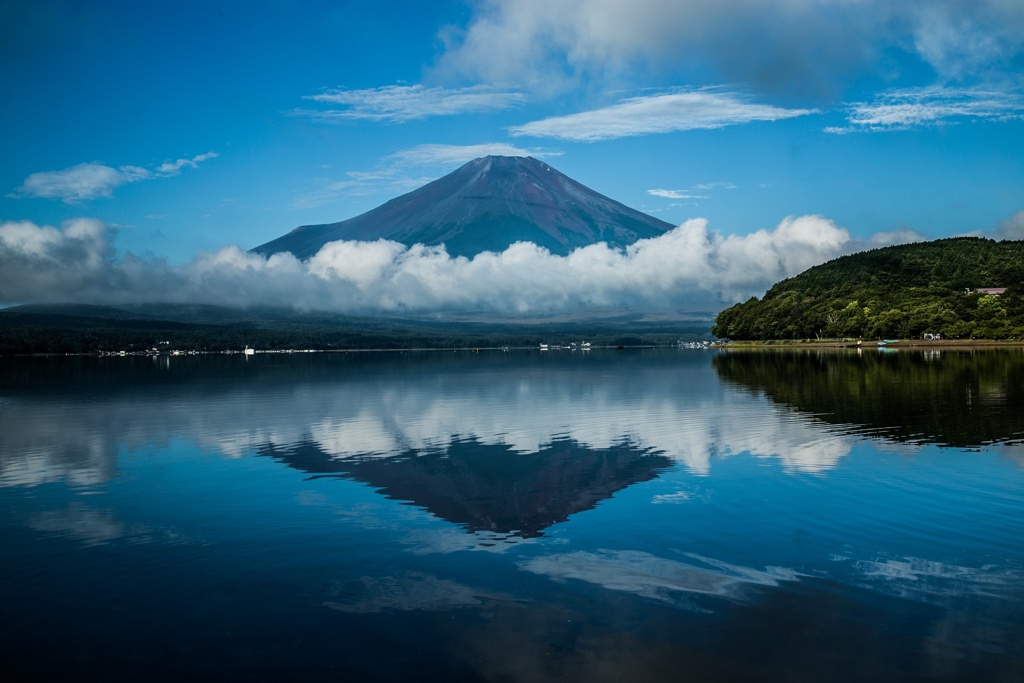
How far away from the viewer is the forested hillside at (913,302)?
136875 millimetres

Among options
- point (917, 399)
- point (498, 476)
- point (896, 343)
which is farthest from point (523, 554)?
point (896, 343)

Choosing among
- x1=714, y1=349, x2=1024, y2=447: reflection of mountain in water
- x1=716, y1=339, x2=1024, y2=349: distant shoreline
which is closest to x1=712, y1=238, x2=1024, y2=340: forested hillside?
x1=716, y1=339, x2=1024, y2=349: distant shoreline

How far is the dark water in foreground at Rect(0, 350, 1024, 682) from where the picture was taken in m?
10.2

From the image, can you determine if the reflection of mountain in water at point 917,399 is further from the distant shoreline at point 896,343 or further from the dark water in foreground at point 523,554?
the distant shoreline at point 896,343

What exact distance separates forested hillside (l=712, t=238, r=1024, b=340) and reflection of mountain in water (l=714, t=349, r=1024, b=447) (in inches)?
3033

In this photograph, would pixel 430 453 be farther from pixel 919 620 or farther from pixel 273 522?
pixel 919 620

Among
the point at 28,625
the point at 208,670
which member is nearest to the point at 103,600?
the point at 28,625

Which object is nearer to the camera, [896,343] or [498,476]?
[498,476]

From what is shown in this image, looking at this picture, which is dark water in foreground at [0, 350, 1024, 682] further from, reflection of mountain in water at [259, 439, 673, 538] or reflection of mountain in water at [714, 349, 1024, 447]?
reflection of mountain in water at [714, 349, 1024, 447]

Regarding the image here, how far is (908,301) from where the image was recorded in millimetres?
153625

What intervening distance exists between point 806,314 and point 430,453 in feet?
515

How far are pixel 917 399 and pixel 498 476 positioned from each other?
27.8 meters

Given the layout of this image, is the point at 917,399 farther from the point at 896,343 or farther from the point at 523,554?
the point at 896,343

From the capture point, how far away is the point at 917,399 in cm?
4128
